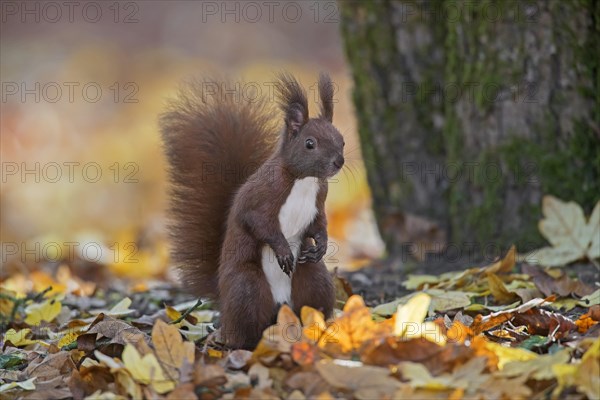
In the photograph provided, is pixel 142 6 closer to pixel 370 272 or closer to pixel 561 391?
pixel 370 272

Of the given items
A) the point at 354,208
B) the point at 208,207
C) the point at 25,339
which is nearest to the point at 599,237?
the point at 208,207

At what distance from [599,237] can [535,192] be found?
0.44m

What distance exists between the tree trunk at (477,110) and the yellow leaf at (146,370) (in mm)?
2244

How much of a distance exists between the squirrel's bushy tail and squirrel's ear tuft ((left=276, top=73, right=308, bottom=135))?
0.34 m

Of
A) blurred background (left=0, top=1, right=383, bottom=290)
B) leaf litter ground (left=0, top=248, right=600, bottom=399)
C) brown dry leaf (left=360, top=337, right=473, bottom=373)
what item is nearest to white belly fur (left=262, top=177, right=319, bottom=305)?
leaf litter ground (left=0, top=248, right=600, bottom=399)

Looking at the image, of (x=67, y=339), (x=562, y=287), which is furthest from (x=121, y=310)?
(x=562, y=287)

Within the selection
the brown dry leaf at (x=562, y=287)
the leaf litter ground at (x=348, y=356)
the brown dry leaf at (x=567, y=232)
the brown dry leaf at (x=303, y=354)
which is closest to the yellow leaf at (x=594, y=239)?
the brown dry leaf at (x=567, y=232)

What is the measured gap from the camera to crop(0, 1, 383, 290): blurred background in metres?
6.47

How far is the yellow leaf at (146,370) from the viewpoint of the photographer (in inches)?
89.4

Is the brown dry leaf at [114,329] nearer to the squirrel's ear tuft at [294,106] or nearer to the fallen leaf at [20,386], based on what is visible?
the fallen leaf at [20,386]

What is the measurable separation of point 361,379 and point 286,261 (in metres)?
0.65

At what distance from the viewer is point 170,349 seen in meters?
2.40

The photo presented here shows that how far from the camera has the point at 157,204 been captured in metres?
7.97

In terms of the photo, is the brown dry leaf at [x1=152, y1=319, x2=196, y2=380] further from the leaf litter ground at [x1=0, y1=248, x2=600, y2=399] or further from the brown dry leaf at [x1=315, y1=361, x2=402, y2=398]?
the brown dry leaf at [x1=315, y1=361, x2=402, y2=398]
